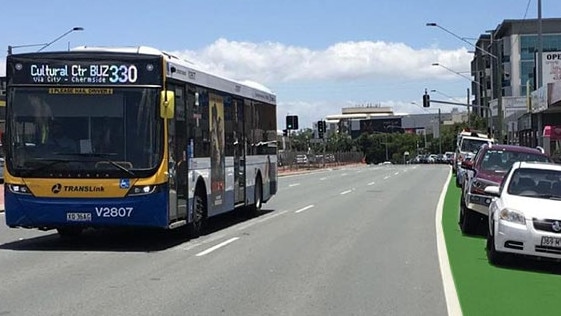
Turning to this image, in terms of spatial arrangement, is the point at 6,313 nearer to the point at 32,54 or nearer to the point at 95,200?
the point at 95,200

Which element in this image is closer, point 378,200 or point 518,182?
point 518,182

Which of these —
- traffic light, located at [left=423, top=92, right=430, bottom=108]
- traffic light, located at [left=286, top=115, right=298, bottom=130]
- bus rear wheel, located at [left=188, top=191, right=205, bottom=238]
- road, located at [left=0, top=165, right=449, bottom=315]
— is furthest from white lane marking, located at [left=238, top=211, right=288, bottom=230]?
traffic light, located at [left=423, top=92, right=430, bottom=108]

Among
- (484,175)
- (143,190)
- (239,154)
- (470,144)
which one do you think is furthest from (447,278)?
(470,144)

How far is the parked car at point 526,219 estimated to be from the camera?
11.8 metres

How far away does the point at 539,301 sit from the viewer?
9.72 meters

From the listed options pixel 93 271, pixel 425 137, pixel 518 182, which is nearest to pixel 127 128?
pixel 93 271

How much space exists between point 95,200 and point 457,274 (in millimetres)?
5919

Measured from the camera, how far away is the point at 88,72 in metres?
13.7

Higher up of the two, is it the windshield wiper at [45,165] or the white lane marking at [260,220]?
the windshield wiper at [45,165]

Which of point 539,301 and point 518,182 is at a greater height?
point 518,182

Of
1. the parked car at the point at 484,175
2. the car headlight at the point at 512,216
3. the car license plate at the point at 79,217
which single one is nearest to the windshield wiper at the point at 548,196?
the car headlight at the point at 512,216

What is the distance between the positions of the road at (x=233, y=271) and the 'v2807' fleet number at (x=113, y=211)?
64 centimetres

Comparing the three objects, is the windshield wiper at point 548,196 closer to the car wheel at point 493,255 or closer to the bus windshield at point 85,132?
the car wheel at point 493,255

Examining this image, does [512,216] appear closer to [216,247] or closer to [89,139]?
[216,247]
